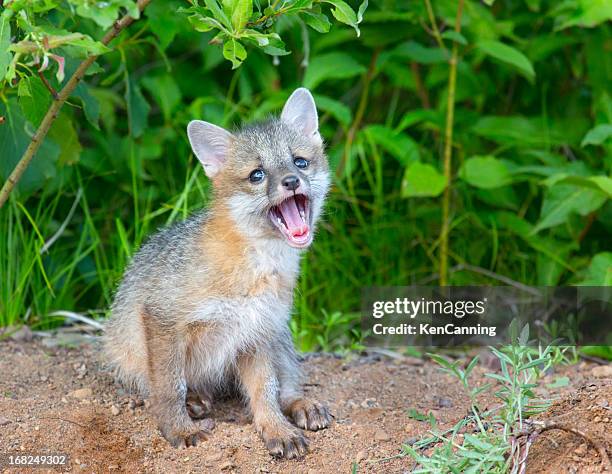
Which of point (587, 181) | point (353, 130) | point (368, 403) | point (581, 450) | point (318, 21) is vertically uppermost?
point (318, 21)

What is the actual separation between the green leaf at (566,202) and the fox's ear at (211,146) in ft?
7.61

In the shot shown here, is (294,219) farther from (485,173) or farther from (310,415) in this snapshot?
(485,173)

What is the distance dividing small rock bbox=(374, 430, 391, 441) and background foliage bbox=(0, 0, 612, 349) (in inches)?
64.2

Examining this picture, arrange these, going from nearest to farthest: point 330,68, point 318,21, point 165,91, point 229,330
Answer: point 318,21 < point 229,330 < point 330,68 < point 165,91

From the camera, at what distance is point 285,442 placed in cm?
498

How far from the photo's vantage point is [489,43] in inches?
Result: 270

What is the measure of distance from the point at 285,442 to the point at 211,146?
1.86 metres

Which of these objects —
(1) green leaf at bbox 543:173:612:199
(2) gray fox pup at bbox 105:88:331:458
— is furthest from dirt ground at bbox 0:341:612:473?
(1) green leaf at bbox 543:173:612:199

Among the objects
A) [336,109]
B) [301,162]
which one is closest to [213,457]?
[301,162]

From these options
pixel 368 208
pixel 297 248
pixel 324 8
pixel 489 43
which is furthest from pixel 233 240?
pixel 368 208

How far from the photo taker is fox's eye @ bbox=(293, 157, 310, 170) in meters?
5.64

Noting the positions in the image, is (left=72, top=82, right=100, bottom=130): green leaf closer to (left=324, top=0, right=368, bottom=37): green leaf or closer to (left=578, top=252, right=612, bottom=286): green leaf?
(left=324, top=0, right=368, bottom=37): green leaf

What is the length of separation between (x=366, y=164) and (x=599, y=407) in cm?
377

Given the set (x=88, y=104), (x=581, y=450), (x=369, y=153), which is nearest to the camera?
(x=581, y=450)
